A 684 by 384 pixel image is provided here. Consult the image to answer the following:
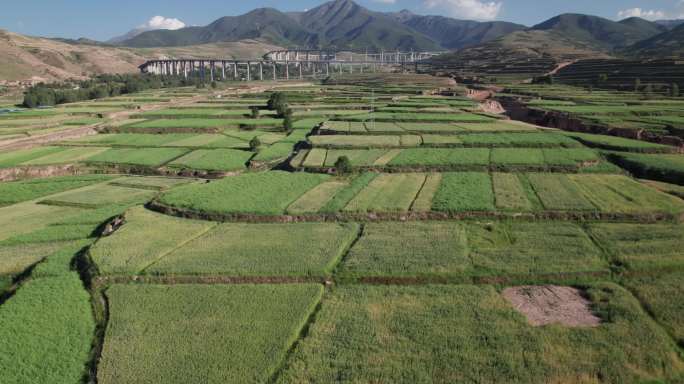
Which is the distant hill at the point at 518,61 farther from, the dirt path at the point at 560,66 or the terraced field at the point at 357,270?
the terraced field at the point at 357,270

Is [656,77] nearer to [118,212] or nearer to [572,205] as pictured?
[572,205]

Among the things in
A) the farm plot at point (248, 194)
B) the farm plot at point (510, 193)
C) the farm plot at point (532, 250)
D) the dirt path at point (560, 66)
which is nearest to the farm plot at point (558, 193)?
the farm plot at point (510, 193)

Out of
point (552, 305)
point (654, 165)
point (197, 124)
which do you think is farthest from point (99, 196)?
point (654, 165)

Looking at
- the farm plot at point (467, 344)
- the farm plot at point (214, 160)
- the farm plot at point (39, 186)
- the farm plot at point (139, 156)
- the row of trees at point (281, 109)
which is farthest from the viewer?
the row of trees at point (281, 109)

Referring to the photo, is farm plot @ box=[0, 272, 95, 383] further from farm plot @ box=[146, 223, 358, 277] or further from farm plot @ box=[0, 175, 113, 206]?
farm plot @ box=[0, 175, 113, 206]

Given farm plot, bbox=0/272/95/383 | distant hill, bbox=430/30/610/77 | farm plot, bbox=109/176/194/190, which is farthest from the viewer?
distant hill, bbox=430/30/610/77

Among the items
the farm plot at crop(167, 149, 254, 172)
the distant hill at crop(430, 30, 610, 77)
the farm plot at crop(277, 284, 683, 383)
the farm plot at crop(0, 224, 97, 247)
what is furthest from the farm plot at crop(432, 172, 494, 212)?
the distant hill at crop(430, 30, 610, 77)
